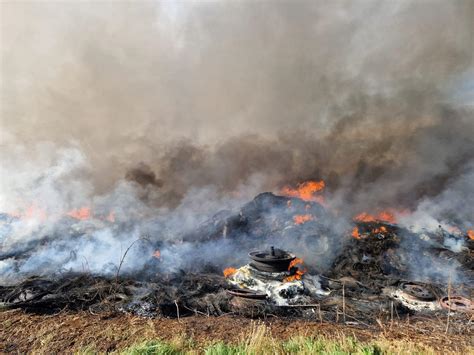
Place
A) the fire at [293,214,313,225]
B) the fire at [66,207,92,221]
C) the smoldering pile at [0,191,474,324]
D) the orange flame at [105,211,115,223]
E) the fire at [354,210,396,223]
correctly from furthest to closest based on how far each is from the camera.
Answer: the fire at [354,210,396,223] < the fire at [66,207,92,221] < the orange flame at [105,211,115,223] < the fire at [293,214,313,225] < the smoldering pile at [0,191,474,324]

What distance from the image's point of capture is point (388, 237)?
1759 cm

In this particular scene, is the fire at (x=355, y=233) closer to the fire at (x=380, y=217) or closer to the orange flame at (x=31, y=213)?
the fire at (x=380, y=217)

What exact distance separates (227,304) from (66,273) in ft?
24.4

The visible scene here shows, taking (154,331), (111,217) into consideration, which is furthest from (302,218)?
(111,217)

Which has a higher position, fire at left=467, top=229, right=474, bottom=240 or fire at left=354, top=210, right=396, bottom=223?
fire at left=354, top=210, right=396, bottom=223

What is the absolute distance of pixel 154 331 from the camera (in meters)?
6.69

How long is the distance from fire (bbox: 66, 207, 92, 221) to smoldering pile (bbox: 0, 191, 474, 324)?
6115 millimetres

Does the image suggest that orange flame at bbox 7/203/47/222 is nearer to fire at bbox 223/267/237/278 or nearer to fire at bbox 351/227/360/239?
fire at bbox 223/267/237/278

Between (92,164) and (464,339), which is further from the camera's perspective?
(92,164)

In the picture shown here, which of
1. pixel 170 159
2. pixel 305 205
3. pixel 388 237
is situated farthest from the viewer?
pixel 170 159

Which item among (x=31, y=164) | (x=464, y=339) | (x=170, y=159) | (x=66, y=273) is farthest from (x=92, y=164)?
A: (x=464, y=339)

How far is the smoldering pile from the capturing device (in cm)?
936

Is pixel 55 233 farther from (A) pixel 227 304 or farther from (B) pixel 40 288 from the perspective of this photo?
(A) pixel 227 304

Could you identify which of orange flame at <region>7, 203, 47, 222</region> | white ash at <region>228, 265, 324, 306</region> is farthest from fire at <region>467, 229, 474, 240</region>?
orange flame at <region>7, 203, 47, 222</region>
